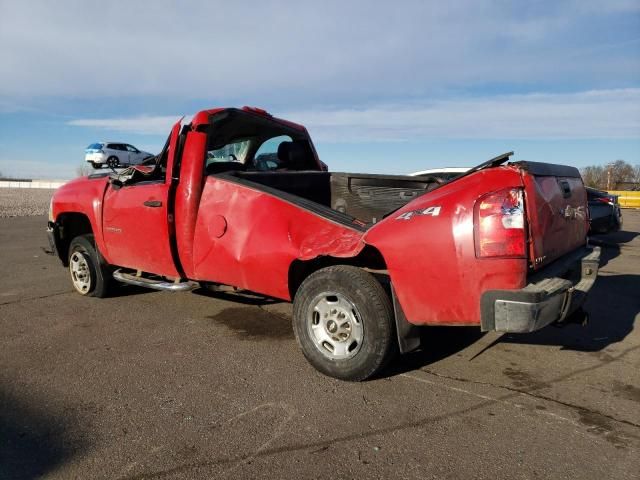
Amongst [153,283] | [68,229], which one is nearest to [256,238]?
[153,283]

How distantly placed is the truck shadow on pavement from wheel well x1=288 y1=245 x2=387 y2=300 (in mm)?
1841

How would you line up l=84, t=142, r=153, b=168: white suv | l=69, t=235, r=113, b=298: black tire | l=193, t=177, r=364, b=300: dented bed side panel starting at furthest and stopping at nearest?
l=84, t=142, r=153, b=168: white suv < l=69, t=235, r=113, b=298: black tire < l=193, t=177, r=364, b=300: dented bed side panel

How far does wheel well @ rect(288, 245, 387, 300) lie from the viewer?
143 inches

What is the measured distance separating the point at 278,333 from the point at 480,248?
2.44 metres

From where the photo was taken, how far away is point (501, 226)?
287 cm

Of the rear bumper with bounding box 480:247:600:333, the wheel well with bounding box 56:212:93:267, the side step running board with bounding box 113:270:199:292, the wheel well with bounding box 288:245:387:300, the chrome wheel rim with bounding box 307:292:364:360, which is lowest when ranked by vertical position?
the chrome wheel rim with bounding box 307:292:364:360

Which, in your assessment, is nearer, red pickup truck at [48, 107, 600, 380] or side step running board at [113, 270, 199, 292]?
red pickup truck at [48, 107, 600, 380]

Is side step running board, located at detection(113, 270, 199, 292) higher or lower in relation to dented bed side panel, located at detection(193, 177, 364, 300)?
lower

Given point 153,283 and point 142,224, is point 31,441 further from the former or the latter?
point 142,224

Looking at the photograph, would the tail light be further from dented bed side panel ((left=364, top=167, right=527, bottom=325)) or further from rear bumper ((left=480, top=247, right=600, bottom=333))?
rear bumper ((left=480, top=247, right=600, bottom=333))

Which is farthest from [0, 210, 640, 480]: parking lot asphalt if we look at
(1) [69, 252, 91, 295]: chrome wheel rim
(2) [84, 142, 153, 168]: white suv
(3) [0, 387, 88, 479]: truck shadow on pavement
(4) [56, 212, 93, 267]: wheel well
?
(2) [84, 142, 153, 168]: white suv

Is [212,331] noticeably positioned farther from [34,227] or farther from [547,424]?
[34,227]

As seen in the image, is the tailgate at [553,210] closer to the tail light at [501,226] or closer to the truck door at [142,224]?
the tail light at [501,226]

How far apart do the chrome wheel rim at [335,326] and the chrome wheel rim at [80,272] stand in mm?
3570
